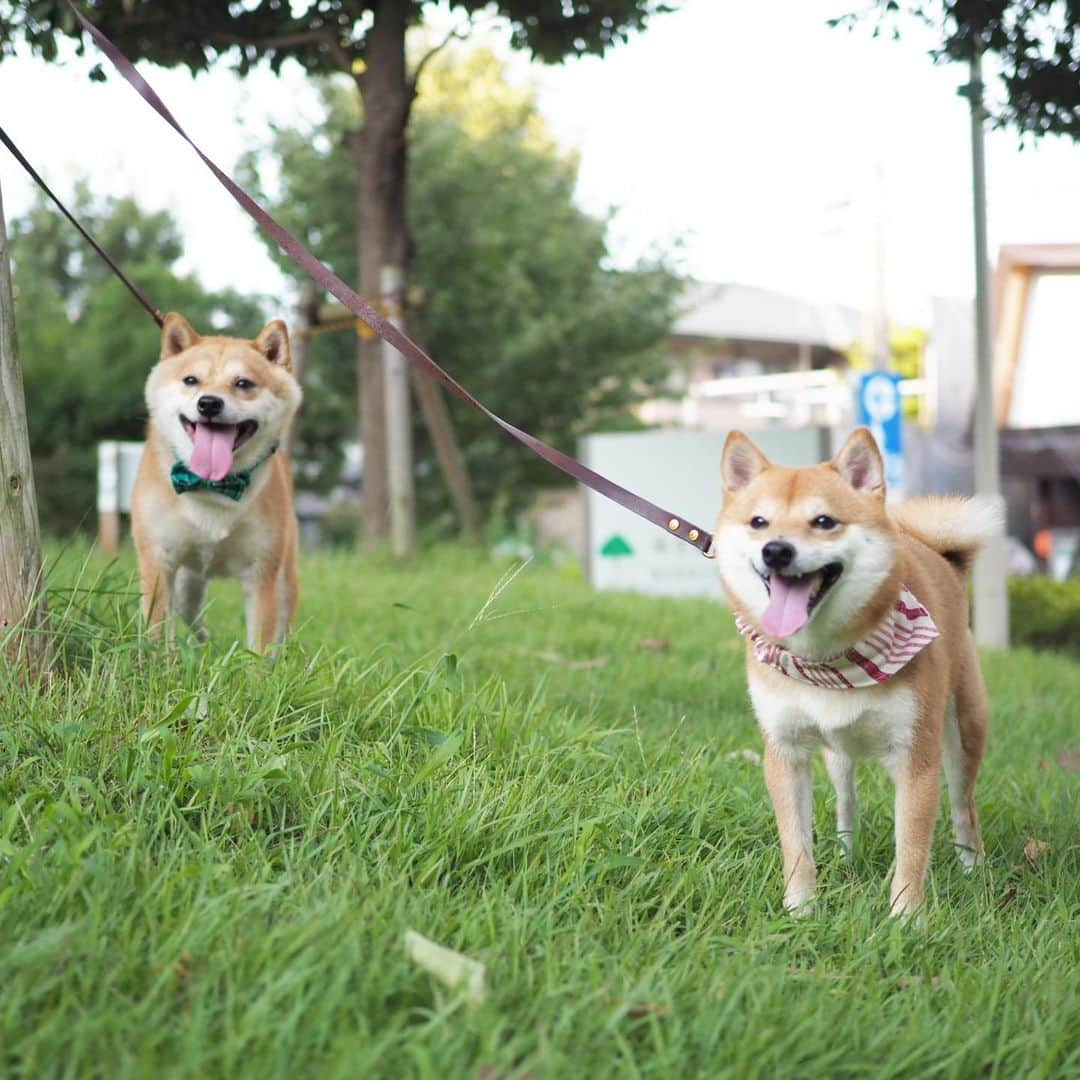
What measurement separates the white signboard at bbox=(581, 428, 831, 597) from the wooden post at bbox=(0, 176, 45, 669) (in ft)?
23.1

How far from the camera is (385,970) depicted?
1.99 m

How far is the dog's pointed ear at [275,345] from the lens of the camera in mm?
4336

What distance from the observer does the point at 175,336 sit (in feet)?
13.9

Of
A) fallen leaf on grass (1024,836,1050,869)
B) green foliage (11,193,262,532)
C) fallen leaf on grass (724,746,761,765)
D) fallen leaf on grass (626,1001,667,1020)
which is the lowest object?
fallen leaf on grass (1024,836,1050,869)

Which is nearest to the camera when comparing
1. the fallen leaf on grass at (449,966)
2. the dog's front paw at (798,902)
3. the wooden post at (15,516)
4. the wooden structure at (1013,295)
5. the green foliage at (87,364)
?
the fallen leaf on grass at (449,966)

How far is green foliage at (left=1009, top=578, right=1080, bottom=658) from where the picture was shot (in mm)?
9281

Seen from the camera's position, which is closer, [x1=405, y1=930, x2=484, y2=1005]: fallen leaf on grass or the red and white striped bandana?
[x1=405, y1=930, x2=484, y2=1005]: fallen leaf on grass

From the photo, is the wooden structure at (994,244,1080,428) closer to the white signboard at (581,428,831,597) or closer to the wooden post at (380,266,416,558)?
the white signboard at (581,428,831,597)

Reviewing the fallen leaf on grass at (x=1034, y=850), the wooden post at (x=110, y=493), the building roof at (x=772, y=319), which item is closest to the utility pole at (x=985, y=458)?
the fallen leaf on grass at (x=1034, y=850)

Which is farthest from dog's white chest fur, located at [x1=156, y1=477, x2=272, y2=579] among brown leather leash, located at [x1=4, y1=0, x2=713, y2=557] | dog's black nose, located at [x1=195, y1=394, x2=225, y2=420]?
brown leather leash, located at [x1=4, y1=0, x2=713, y2=557]

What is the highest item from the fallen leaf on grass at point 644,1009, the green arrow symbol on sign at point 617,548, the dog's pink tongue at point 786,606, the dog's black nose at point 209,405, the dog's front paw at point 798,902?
the dog's black nose at point 209,405

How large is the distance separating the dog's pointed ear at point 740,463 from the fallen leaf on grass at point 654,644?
309 cm

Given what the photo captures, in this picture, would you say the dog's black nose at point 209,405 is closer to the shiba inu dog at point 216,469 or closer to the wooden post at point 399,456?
the shiba inu dog at point 216,469

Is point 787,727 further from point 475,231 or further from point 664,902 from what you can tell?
point 475,231
